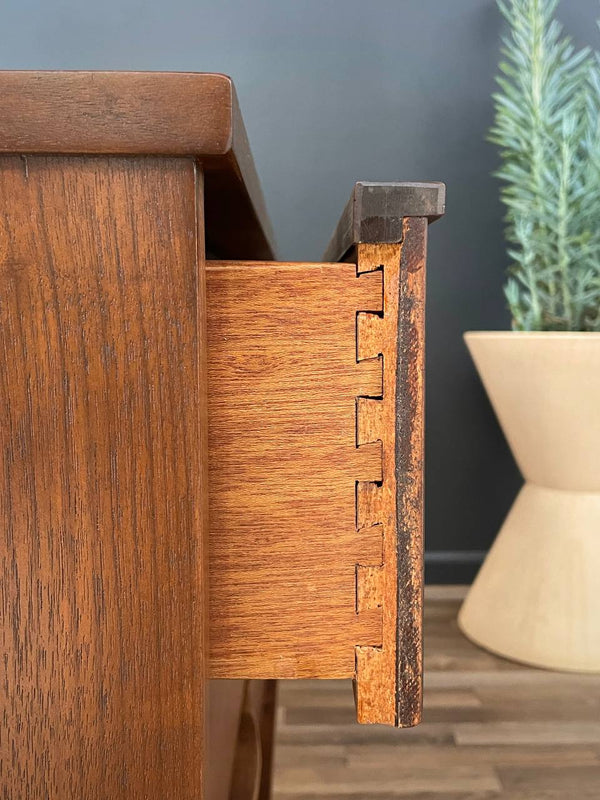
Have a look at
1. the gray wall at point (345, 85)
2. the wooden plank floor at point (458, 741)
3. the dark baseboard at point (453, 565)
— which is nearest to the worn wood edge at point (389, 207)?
the wooden plank floor at point (458, 741)

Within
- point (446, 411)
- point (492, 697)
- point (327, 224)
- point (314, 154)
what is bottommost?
point (492, 697)

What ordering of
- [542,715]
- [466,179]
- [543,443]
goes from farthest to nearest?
[466,179] → [543,443] → [542,715]

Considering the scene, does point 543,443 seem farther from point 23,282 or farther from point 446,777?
point 23,282

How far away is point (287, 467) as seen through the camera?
0.42 m

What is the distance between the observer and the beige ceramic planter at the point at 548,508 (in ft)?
3.47

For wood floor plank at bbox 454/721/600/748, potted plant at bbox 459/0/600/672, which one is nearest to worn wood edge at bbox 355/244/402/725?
wood floor plank at bbox 454/721/600/748

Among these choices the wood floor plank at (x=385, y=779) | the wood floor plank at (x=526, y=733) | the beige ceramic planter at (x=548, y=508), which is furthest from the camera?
the beige ceramic planter at (x=548, y=508)

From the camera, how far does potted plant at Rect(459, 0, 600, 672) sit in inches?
42.1

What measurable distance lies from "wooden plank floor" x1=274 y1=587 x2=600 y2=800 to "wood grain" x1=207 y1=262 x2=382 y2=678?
1.38 ft

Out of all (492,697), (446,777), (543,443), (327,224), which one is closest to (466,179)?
(327,224)

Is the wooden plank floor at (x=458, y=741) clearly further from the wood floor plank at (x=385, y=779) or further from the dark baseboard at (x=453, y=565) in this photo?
the dark baseboard at (x=453, y=565)

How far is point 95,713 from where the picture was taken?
0.38 metres

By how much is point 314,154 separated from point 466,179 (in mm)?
287

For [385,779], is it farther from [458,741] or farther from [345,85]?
[345,85]
